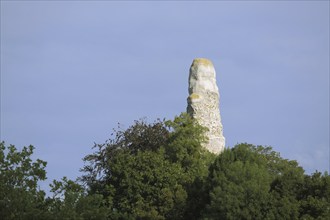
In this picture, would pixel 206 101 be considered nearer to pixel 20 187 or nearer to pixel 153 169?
pixel 153 169

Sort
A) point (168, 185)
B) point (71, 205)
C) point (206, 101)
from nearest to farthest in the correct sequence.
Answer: point (71, 205), point (168, 185), point (206, 101)

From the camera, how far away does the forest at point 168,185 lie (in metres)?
43.6

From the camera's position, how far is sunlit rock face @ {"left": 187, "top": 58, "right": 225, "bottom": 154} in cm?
6219

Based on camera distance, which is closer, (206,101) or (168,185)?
(168,185)

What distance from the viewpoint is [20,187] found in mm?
43625

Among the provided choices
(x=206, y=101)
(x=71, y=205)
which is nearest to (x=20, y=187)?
(x=71, y=205)

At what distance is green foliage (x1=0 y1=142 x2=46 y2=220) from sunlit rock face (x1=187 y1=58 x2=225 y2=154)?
1964 centimetres

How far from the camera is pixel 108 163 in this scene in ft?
190

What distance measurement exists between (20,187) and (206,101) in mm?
21818

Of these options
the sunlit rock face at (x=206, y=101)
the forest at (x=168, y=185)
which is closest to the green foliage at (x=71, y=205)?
the forest at (x=168, y=185)

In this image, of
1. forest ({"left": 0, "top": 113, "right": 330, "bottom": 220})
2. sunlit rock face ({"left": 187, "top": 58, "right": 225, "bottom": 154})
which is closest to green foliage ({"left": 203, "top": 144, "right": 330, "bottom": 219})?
forest ({"left": 0, "top": 113, "right": 330, "bottom": 220})

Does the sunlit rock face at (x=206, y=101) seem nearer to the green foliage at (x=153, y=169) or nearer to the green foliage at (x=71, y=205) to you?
the green foliage at (x=153, y=169)

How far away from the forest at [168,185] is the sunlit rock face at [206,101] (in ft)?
6.23

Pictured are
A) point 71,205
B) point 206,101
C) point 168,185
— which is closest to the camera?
point 71,205
